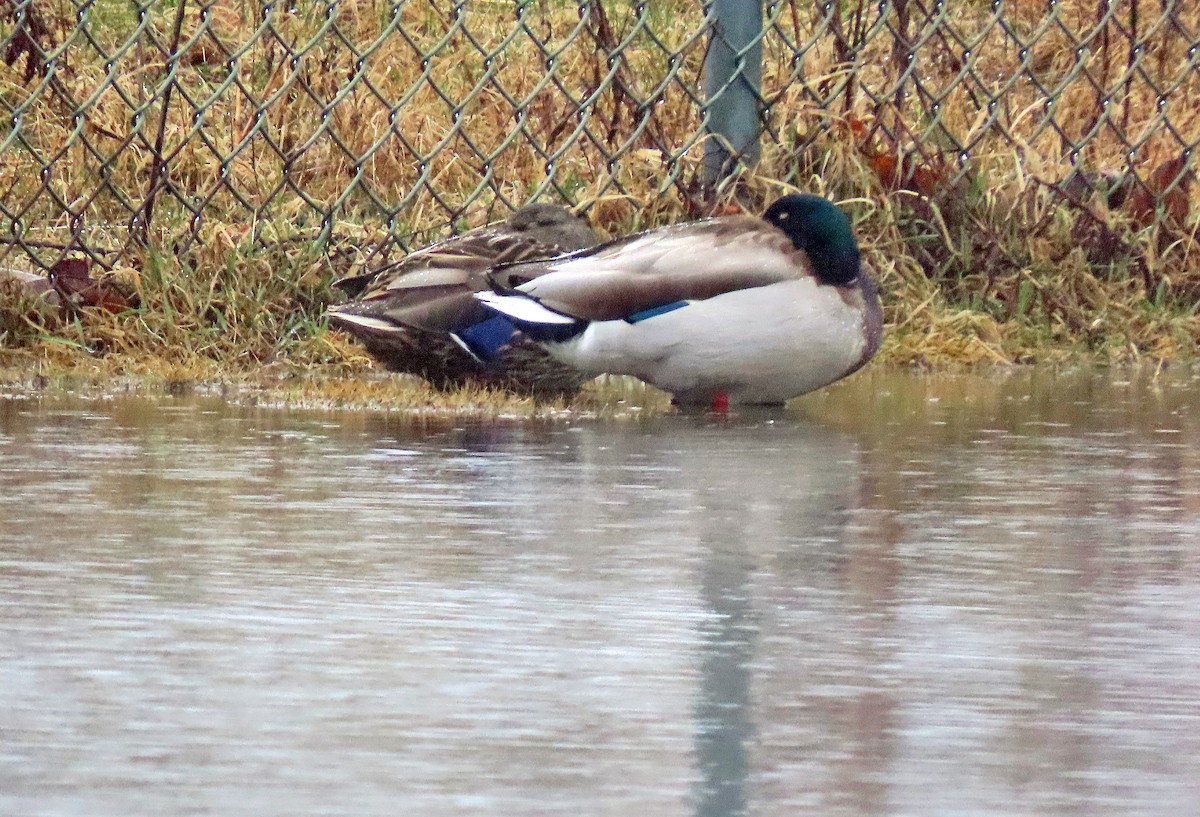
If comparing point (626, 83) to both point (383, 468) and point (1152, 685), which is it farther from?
point (1152, 685)

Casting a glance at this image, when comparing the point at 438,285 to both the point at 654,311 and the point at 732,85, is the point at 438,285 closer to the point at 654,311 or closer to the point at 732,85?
the point at 654,311

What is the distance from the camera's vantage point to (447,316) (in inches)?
221

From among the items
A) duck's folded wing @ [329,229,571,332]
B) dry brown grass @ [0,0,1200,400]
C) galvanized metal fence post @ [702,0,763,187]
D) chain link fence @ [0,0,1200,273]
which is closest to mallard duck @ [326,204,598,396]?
duck's folded wing @ [329,229,571,332]

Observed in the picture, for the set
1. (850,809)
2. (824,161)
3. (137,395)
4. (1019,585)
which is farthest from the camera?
(824,161)

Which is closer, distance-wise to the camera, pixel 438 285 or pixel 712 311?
pixel 712 311

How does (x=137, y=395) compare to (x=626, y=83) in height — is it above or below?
below

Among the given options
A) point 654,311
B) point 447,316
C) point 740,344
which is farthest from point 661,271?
point 447,316

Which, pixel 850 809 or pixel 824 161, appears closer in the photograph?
pixel 850 809

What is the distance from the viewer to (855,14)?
7.52 m

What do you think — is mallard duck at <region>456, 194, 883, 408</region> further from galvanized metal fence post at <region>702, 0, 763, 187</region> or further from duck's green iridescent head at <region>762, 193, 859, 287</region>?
galvanized metal fence post at <region>702, 0, 763, 187</region>

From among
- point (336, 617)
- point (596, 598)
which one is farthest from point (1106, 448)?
point (336, 617)

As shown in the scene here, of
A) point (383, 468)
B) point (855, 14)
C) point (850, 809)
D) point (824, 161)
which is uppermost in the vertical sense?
point (855, 14)

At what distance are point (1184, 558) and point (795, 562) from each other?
543mm

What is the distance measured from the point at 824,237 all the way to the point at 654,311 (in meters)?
0.45
